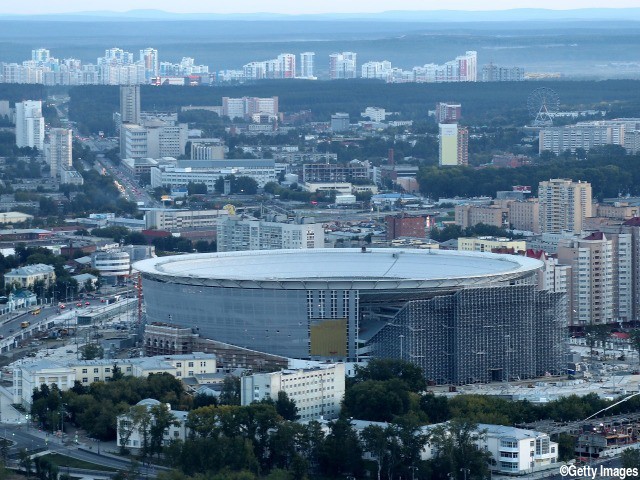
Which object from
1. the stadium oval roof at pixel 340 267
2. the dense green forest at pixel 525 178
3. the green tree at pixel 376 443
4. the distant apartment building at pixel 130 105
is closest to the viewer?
the green tree at pixel 376 443

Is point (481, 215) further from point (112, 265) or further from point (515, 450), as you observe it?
point (515, 450)

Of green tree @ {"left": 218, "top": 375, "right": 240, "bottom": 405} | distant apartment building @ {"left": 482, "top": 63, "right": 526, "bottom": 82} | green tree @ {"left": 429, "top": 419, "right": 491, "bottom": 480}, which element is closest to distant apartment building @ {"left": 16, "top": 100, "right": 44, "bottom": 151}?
distant apartment building @ {"left": 482, "top": 63, "right": 526, "bottom": 82}

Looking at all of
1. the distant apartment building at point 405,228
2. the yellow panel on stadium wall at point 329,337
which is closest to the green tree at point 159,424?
the yellow panel on stadium wall at point 329,337

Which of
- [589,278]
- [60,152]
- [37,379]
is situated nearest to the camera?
[37,379]

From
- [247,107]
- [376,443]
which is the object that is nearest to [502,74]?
[247,107]

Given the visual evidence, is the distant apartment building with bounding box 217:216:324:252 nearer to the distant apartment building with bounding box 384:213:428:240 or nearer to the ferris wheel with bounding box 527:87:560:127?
the distant apartment building with bounding box 384:213:428:240

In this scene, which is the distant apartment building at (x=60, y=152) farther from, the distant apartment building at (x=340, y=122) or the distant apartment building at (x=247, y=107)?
the distant apartment building at (x=247, y=107)

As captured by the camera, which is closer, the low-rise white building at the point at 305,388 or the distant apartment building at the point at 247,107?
the low-rise white building at the point at 305,388

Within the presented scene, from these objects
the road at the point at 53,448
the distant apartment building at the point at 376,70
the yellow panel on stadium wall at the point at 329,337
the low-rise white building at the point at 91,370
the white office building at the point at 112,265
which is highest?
the distant apartment building at the point at 376,70
